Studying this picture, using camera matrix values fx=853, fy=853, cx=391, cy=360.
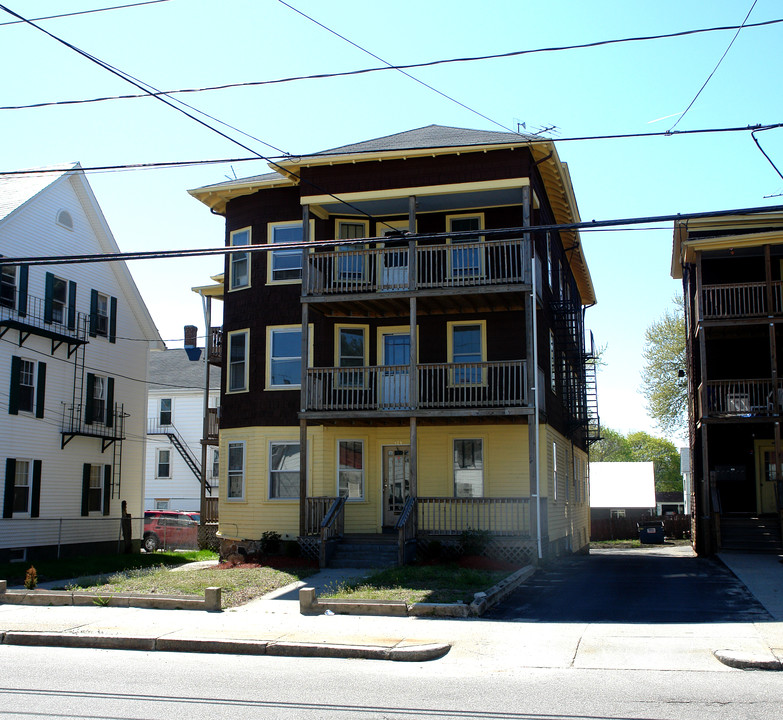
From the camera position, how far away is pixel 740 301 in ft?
85.6

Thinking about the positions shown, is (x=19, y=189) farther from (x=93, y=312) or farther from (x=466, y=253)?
(x=466, y=253)

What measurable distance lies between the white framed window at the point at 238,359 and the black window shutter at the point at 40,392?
5860 mm

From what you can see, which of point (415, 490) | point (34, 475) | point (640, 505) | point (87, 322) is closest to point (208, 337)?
point (87, 322)

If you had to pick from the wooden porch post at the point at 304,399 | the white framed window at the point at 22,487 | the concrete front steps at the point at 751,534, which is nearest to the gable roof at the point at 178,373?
the white framed window at the point at 22,487

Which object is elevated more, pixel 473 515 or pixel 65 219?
pixel 65 219

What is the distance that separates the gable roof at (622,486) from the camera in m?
52.7

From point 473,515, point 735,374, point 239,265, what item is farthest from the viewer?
point 735,374

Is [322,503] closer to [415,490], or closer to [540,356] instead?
[415,490]

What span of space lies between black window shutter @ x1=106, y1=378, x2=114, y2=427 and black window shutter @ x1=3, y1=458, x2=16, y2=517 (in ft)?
15.1

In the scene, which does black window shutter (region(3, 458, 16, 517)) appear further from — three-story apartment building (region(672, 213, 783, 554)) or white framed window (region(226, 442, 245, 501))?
three-story apartment building (region(672, 213, 783, 554))

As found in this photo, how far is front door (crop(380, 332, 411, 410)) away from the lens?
71.1ft

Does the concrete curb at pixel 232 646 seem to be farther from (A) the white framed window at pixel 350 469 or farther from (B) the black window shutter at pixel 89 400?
(B) the black window shutter at pixel 89 400

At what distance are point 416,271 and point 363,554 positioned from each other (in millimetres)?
7067

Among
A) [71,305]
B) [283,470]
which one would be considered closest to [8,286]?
[71,305]
